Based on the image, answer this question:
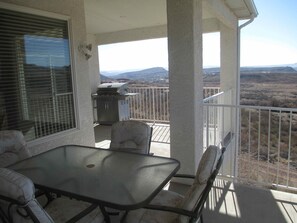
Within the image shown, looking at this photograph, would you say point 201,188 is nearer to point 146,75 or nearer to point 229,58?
point 229,58

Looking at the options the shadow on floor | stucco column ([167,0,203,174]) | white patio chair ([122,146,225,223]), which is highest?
stucco column ([167,0,203,174])

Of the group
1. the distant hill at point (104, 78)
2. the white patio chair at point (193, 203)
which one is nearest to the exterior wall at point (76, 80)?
the white patio chair at point (193, 203)

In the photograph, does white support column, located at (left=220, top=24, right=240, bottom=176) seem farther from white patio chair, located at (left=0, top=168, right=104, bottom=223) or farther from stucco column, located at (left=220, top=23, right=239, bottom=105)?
white patio chair, located at (left=0, top=168, right=104, bottom=223)

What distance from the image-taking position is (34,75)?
130 inches

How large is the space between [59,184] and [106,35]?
6.40m

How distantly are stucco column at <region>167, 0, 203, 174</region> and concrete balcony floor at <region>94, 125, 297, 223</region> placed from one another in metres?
0.45

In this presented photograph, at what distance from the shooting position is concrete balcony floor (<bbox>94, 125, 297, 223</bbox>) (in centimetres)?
250

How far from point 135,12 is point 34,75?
2672 millimetres

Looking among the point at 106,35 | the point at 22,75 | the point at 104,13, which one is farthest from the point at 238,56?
the point at 22,75

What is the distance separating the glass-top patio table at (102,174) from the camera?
1587mm

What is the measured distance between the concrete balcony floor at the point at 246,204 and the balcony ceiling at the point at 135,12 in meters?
2.54

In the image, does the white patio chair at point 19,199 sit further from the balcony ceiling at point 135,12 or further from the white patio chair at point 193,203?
the balcony ceiling at point 135,12

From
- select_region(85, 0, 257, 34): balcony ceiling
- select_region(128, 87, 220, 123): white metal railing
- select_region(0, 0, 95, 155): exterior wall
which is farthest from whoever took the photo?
select_region(128, 87, 220, 123): white metal railing

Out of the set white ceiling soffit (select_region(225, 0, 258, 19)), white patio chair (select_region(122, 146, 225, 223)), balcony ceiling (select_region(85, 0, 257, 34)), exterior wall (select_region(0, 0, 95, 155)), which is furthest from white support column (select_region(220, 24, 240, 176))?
white patio chair (select_region(122, 146, 225, 223))
